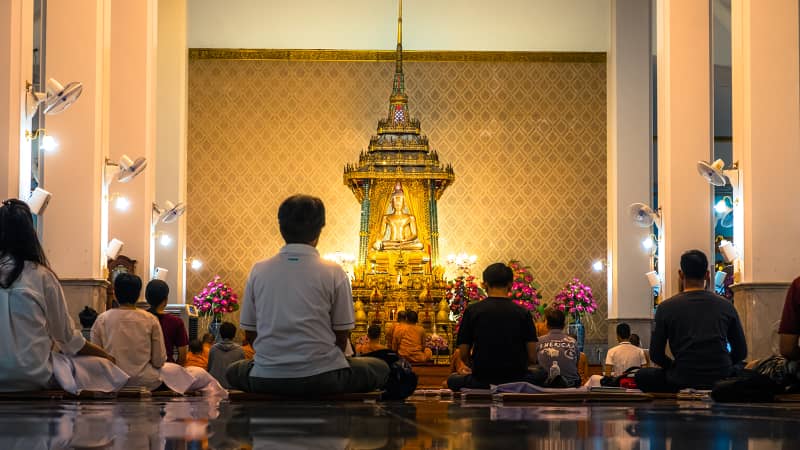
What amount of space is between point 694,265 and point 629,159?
1128cm

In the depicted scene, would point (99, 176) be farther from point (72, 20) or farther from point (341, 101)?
point (341, 101)


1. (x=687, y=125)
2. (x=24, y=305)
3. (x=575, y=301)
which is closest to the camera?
(x=24, y=305)

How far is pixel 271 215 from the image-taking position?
67.9 feet

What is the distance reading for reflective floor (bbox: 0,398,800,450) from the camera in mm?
3262

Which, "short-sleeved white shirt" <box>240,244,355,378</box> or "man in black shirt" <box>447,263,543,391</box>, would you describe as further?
"man in black shirt" <box>447,263,543,391</box>

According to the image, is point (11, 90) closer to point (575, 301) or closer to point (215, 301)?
point (215, 301)

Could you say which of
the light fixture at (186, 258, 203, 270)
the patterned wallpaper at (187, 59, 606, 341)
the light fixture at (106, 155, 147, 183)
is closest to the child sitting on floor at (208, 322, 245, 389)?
the light fixture at (106, 155, 147, 183)

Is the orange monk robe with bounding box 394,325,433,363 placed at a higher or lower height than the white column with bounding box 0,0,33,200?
lower

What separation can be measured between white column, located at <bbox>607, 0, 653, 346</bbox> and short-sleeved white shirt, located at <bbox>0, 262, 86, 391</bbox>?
12.3 meters

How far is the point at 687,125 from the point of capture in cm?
1383

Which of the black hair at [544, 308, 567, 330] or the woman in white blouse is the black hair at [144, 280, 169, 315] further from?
the black hair at [544, 308, 567, 330]

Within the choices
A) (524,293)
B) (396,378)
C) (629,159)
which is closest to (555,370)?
(396,378)

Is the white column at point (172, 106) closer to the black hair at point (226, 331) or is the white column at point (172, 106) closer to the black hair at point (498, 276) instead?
the black hair at point (226, 331)

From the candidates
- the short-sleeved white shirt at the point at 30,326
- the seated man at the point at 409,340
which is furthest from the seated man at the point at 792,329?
the seated man at the point at 409,340
